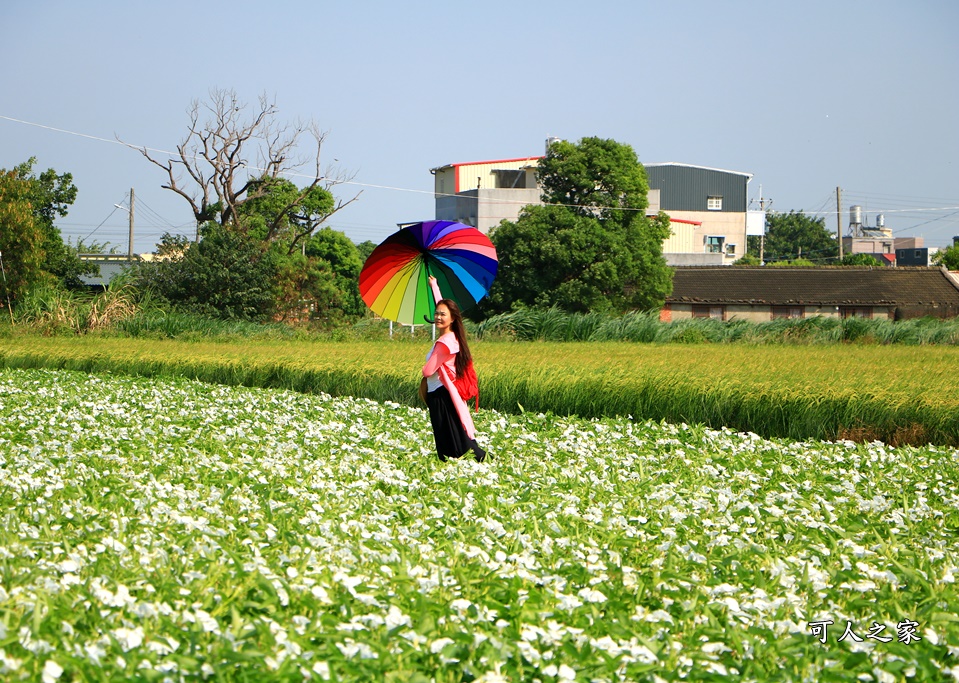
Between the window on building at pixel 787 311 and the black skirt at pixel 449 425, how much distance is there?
117 ft

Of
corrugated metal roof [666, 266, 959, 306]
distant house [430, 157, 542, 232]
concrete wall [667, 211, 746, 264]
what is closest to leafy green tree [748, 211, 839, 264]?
concrete wall [667, 211, 746, 264]

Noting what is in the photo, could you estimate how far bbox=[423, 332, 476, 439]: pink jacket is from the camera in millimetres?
8758

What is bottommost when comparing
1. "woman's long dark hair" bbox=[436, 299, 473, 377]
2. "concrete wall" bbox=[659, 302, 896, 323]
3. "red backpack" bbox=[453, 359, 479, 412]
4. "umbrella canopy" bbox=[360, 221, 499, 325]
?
"concrete wall" bbox=[659, 302, 896, 323]

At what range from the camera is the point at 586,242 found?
113 ft

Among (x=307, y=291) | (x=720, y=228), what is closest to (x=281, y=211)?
(x=307, y=291)

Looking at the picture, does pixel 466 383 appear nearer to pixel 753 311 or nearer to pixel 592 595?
pixel 592 595

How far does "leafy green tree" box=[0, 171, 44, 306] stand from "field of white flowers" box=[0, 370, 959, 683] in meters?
23.9

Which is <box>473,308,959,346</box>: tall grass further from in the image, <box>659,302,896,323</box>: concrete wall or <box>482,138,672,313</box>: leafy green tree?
<box>659,302,896,323</box>: concrete wall

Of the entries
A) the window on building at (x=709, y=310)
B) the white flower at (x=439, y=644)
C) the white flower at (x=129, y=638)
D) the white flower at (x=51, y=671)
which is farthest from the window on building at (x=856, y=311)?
the white flower at (x=51, y=671)

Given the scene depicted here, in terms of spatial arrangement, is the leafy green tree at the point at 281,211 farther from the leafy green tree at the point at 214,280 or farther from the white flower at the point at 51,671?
the white flower at the point at 51,671

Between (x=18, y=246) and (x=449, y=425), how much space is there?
2687cm

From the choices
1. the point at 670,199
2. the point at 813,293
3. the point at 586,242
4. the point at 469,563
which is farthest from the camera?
the point at 670,199

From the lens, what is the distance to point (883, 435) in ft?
37.1

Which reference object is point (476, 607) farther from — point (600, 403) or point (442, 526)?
point (600, 403)
